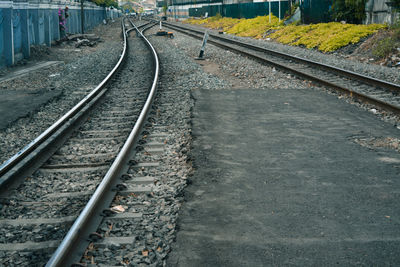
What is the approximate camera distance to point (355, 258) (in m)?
3.51

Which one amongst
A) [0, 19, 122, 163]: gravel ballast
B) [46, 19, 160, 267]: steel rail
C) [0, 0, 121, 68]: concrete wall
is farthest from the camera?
[0, 0, 121, 68]: concrete wall

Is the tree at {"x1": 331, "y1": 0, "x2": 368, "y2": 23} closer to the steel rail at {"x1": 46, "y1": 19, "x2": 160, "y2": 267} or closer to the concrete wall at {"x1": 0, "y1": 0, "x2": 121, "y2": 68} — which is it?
the concrete wall at {"x1": 0, "y1": 0, "x2": 121, "y2": 68}

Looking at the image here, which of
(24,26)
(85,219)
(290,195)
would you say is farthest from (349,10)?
(85,219)

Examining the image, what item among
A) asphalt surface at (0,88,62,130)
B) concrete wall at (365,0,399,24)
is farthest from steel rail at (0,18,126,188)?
concrete wall at (365,0,399,24)

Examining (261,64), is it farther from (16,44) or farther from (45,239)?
(45,239)

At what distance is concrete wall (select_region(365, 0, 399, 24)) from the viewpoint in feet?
71.4

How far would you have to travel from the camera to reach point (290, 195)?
484 centimetres

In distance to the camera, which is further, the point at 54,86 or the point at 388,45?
the point at 388,45

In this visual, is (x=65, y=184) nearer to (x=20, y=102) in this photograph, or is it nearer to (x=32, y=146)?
(x=32, y=146)

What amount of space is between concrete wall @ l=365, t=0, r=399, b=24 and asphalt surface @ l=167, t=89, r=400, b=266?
15.2 metres

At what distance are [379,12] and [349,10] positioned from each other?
9.07 ft

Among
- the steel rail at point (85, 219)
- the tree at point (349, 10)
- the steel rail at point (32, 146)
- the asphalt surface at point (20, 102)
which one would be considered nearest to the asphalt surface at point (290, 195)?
the steel rail at point (85, 219)

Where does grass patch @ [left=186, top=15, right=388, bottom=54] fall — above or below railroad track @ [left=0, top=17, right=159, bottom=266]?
above

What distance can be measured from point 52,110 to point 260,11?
38.2 metres
